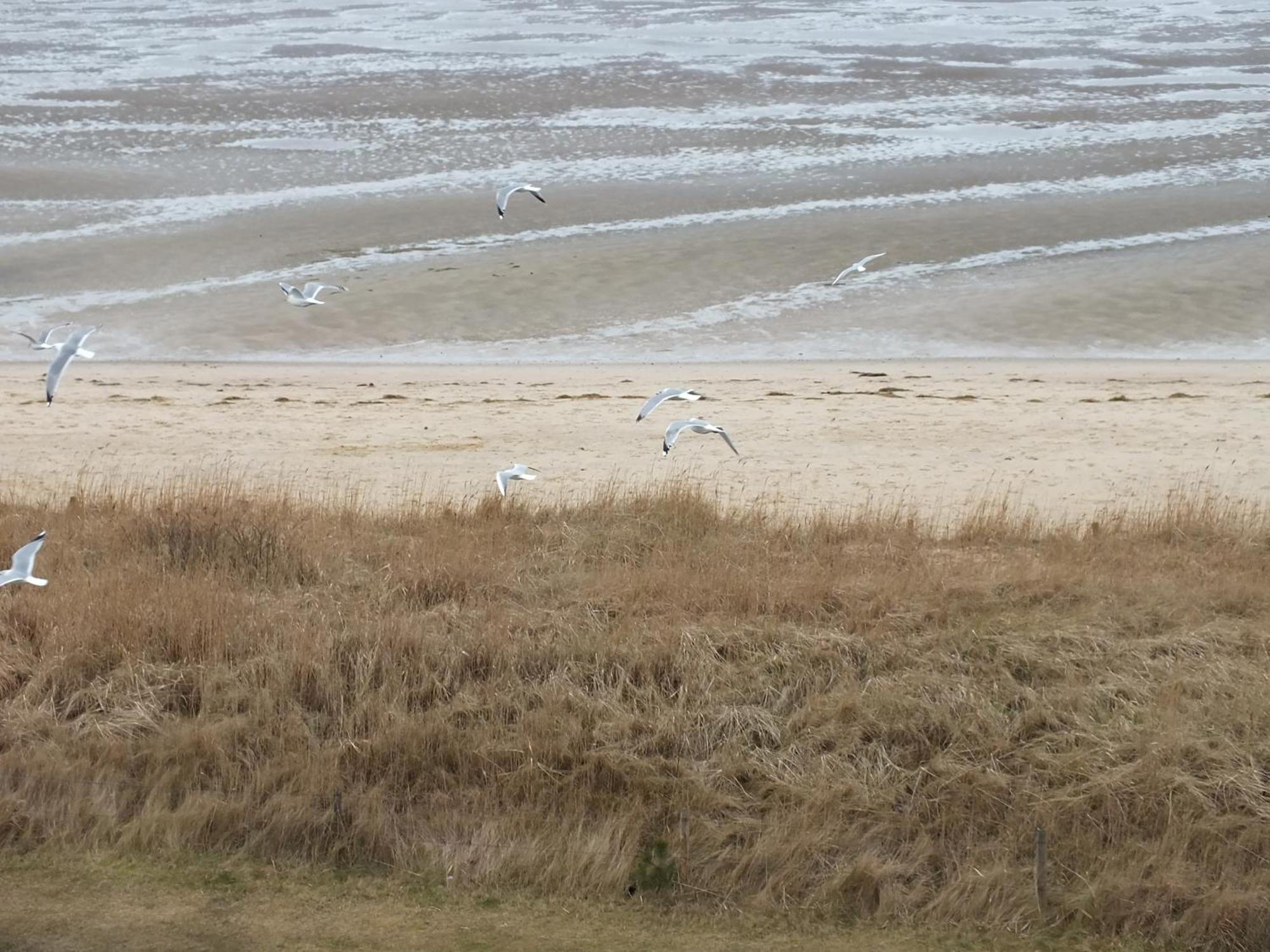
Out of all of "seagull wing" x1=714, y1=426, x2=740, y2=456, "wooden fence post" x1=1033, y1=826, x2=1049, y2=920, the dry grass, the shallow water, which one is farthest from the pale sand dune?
"wooden fence post" x1=1033, y1=826, x2=1049, y2=920

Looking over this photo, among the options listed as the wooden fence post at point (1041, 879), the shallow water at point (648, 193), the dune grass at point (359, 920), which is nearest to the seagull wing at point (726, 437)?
the wooden fence post at point (1041, 879)

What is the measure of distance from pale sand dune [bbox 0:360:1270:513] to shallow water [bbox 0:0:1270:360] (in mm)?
1546

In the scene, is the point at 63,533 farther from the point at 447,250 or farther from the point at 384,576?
the point at 447,250

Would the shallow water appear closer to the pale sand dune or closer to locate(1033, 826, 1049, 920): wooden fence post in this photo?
the pale sand dune

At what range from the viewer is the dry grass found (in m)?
6.61

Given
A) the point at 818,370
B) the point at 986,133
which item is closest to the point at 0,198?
the point at 818,370

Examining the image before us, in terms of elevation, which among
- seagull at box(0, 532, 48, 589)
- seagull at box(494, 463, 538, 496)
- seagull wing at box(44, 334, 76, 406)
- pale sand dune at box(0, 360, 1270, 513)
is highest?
seagull wing at box(44, 334, 76, 406)

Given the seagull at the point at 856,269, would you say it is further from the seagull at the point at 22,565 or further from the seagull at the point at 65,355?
the seagull at the point at 22,565

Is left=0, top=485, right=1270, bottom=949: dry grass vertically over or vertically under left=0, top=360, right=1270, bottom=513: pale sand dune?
over

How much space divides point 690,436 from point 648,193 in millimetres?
11868

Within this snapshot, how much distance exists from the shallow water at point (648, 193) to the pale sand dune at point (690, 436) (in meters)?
1.55

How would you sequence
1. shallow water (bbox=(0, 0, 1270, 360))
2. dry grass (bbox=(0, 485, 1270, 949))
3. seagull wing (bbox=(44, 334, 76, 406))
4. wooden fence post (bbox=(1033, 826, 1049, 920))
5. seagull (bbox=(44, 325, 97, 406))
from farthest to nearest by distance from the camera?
shallow water (bbox=(0, 0, 1270, 360)), seagull (bbox=(44, 325, 97, 406)), seagull wing (bbox=(44, 334, 76, 406)), dry grass (bbox=(0, 485, 1270, 949)), wooden fence post (bbox=(1033, 826, 1049, 920))

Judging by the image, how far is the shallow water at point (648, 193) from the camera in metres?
18.5

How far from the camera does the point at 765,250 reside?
21047 mm
